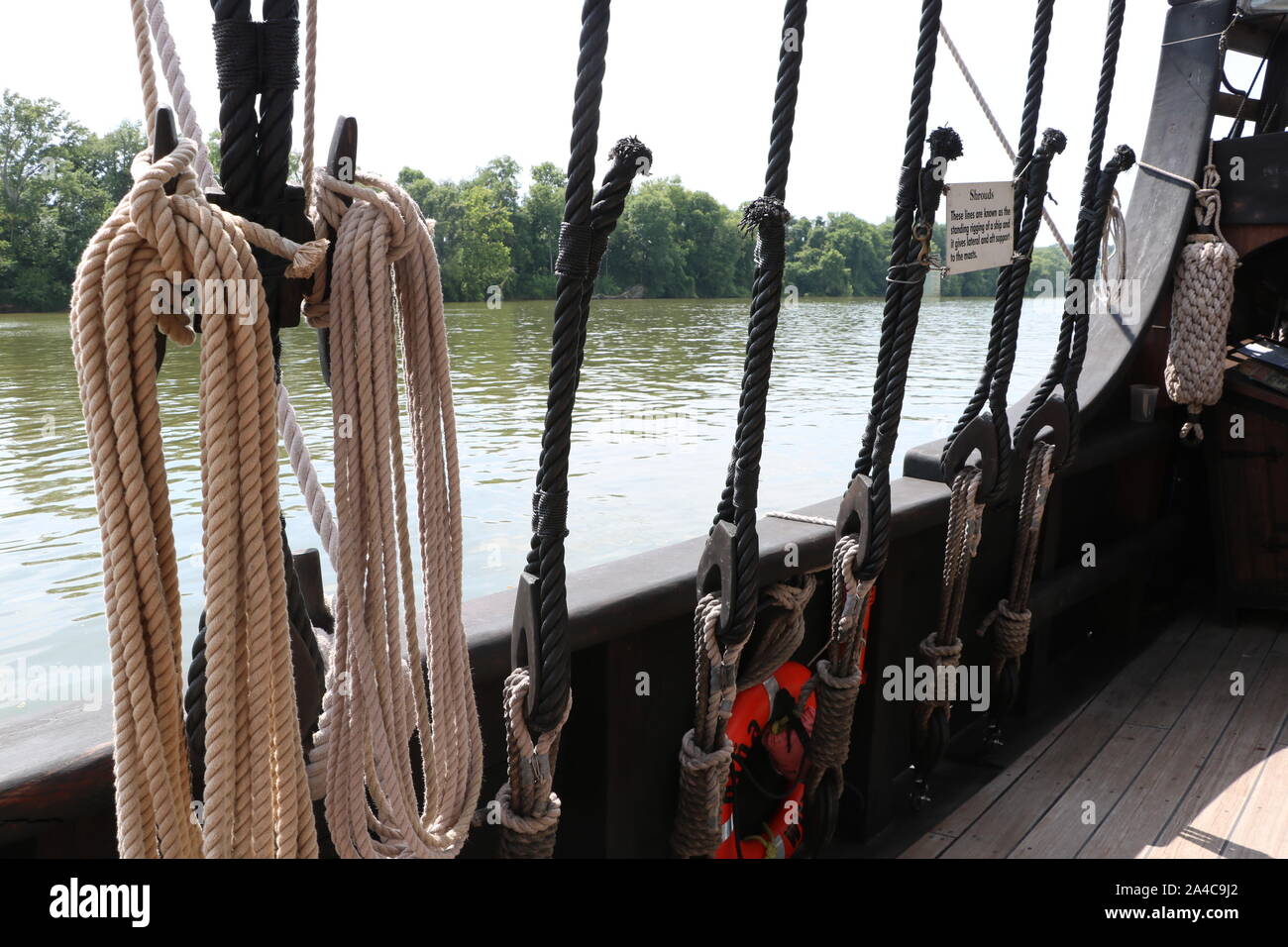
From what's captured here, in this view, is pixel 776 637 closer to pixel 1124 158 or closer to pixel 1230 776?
pixel 1230 776

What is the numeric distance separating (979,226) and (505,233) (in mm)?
25022

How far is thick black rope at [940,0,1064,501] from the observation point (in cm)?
187

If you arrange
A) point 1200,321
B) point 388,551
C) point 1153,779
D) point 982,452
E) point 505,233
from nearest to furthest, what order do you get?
point 388,551 → point 982,452 → point 1153,779 → point 1200,321 → point 505,233

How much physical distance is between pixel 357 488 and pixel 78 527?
7.98m

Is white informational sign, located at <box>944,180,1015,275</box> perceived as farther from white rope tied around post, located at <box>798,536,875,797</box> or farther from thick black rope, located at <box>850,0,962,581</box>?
white rope tied around post, located at <box>798,536,875,797</box>

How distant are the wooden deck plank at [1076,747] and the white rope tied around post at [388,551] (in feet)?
3.66

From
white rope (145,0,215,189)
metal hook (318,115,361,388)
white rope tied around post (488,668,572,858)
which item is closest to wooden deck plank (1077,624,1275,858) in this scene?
white rope tied around post (488,668,572,858)

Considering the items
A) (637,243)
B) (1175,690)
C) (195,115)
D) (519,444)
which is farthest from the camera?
(637,243)

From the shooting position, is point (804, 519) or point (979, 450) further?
point (979, 450)

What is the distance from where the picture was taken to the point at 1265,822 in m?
1.89

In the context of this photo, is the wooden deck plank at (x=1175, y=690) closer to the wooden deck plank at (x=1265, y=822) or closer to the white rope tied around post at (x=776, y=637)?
the wooden deck plank at (x=1265, y=822)

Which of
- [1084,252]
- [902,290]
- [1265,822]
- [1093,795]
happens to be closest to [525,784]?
[902,290]

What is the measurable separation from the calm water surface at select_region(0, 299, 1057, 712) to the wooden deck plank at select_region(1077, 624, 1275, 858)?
1.83 meters
